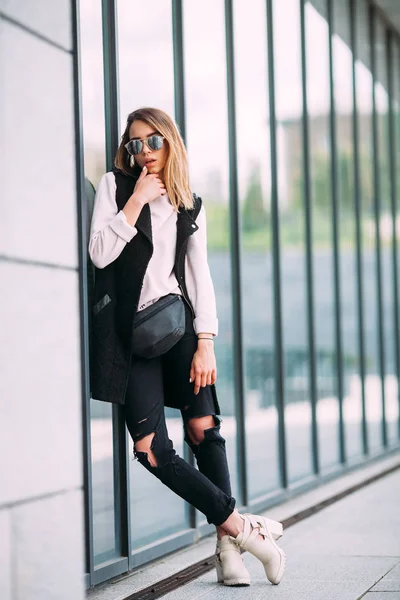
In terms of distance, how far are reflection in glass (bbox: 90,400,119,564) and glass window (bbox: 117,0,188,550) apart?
0.63 ft

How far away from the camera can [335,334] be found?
8328 millimetres

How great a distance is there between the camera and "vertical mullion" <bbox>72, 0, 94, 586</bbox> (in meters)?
4.14

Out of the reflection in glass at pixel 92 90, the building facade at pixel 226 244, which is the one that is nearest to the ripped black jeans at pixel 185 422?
the building facade at pixel 226 244

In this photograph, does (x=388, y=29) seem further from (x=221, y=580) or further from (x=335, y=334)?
(x=221, y=580)

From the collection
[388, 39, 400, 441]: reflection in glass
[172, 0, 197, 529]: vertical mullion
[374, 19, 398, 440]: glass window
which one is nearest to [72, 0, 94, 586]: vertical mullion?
[172, 0, 197, 529]: vertical mullion

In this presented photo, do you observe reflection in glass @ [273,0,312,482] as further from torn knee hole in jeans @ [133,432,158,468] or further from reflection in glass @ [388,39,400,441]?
torn knee hole in jeans @ [133,432,158,468]

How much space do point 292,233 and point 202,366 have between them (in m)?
3.24

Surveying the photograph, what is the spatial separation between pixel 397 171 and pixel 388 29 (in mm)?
1352

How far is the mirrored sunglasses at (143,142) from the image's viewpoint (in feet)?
13.6

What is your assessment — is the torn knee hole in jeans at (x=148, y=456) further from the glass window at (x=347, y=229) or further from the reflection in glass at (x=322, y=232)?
the glass window at (x=347, y=229)

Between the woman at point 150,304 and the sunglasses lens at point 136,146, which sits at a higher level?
the sunglasses lens at point 136,146

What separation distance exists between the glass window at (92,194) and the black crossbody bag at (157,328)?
0.33 meters

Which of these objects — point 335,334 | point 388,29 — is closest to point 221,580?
point 335,334

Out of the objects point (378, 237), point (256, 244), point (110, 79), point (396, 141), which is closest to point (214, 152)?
point (256, 244)
